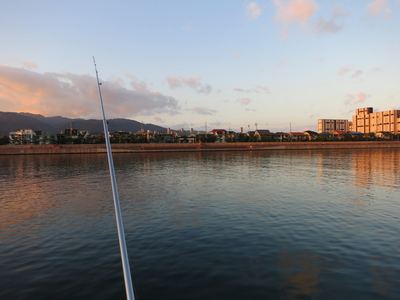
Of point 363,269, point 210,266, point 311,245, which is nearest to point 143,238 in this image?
point 210,266

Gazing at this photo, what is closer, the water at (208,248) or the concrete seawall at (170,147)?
the water at (208,248)

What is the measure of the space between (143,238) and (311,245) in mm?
6972

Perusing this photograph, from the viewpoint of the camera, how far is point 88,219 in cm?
1508

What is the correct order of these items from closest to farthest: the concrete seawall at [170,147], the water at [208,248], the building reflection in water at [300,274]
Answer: the building reflection in water at [300,274] < the water at [208,248] < the concrete seawall at [170,147]

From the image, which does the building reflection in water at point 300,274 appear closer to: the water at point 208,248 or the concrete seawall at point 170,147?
the water at point 208,248

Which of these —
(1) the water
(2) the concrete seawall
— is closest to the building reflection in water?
(1) the water

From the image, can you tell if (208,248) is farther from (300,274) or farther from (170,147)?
(170,147)

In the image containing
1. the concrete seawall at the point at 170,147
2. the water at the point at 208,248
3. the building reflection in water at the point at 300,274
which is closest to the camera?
the building reflection in water at the point at 300,274

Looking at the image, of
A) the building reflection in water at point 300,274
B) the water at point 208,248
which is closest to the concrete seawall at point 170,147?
the water at point 208,248

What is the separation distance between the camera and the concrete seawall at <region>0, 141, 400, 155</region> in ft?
358

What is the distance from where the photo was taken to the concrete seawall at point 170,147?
109 metres

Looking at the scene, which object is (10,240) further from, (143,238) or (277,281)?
(277,281)

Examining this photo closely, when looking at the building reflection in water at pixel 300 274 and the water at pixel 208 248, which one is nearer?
the building reflection in water at pixel 300 274

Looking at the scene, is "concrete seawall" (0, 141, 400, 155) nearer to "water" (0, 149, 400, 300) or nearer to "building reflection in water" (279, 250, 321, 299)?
"water" (0, 149, 400, 300)
